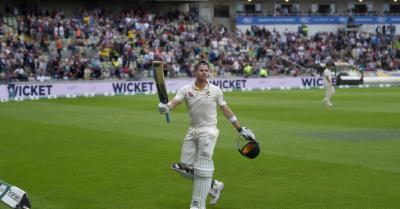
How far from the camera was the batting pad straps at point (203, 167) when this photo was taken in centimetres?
1096

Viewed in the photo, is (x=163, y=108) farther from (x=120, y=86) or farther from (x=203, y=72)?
(x=120, y=86)

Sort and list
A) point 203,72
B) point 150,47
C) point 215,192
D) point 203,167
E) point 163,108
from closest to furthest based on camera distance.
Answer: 1. point 203,167
2. point 203,72
3. point 163,108
4. point 215,192
5. point 150,47

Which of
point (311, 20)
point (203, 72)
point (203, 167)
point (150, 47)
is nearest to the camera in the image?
point (203, 167)

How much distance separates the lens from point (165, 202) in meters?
12.1

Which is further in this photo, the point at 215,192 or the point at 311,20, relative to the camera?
the point at 311,20

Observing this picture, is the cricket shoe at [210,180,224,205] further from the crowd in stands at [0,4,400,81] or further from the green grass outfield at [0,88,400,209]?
the crowd in stands at [0,4,400,81]

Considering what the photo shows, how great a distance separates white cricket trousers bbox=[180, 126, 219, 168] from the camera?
11.2 m

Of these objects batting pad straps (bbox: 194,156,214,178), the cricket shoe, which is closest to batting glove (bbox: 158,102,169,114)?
batting pad straps (bbox: 194,156,214,178)

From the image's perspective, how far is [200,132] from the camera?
11234 mm

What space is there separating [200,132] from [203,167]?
0.53 metres

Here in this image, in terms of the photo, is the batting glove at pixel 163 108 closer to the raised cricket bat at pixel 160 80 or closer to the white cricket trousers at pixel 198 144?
the raised cricket bat at pixel 160 80

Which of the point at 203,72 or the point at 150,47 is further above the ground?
the point at 203,72

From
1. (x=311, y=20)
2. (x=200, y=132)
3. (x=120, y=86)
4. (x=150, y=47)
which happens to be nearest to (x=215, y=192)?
(x=200, y=132)

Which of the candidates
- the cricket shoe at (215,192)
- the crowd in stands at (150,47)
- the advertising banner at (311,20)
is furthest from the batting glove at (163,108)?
the advertising banner at (311,20)
